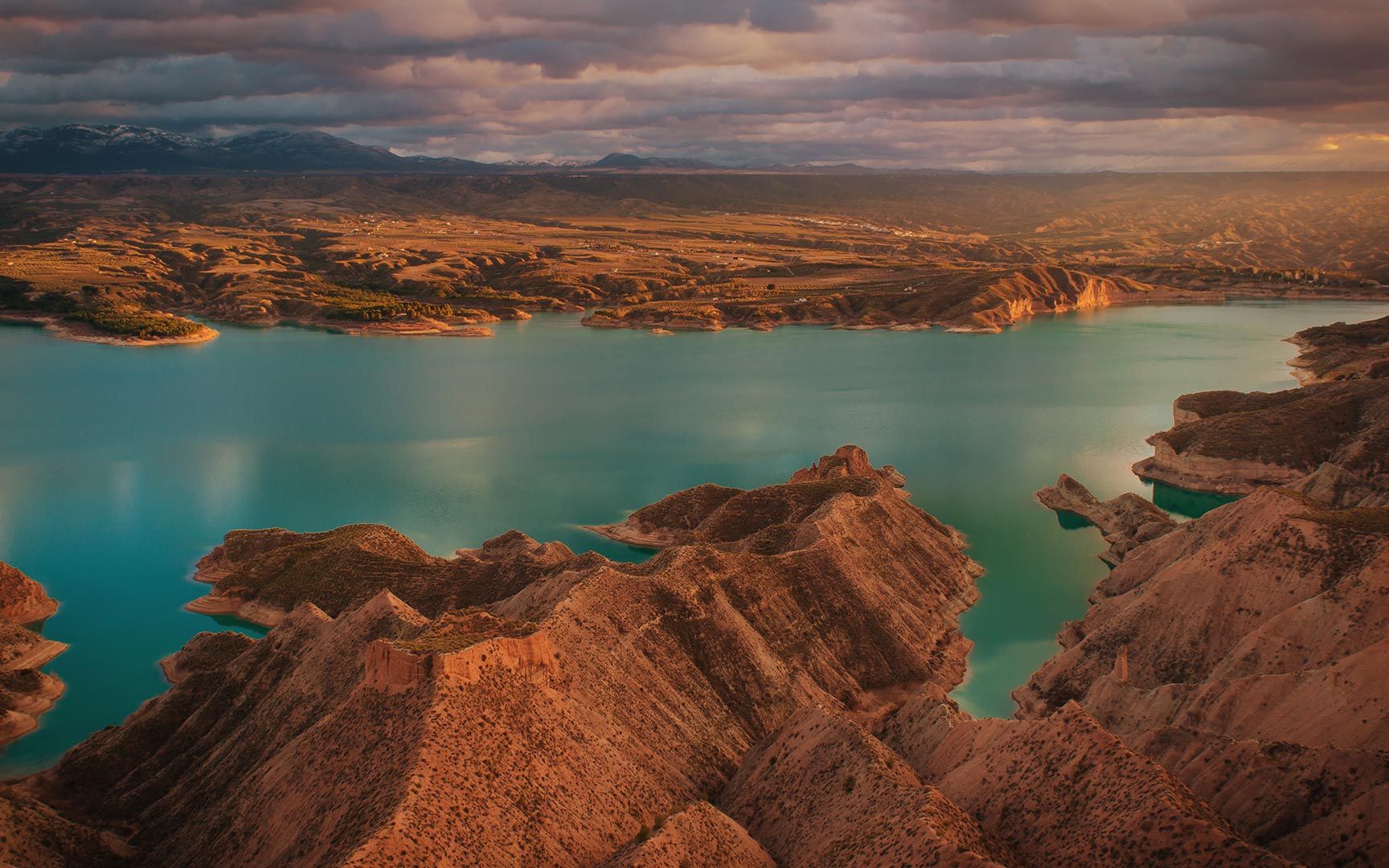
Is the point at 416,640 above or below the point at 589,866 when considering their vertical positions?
above

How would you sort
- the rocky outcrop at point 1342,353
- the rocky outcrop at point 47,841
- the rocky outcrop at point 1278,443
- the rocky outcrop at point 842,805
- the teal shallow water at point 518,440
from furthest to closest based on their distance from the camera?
1. the rocky outcrop at point 1342,353
2. the rocky outcrop at point 1278,443
3. the teal shallow water at point 518,440
4. the rocky outcrop at point 47,841
5. the rocky outcrop at point 842,805

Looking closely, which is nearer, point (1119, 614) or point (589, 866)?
point (589, 866)

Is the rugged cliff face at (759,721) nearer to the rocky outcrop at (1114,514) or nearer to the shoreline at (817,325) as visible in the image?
the rocky outcrop at (1114,514)

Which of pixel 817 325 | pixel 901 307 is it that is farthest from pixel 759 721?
pixel 901 307

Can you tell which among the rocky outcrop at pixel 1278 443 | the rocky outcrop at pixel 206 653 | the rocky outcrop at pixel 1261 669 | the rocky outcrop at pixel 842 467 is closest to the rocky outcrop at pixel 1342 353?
the rocky outcrop at pixel 1278 443

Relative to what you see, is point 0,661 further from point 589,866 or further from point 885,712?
point 885,712

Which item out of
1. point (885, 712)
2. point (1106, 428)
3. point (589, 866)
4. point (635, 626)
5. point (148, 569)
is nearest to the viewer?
point (589, 866)

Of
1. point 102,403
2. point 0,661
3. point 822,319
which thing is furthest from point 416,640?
point 822,319
